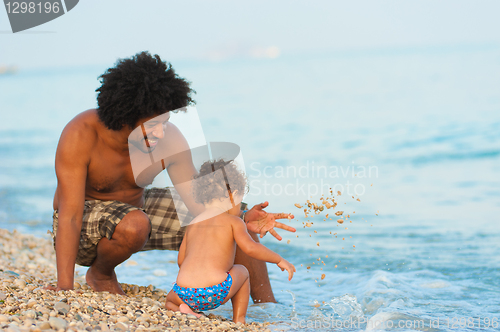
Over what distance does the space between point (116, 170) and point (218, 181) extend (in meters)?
0.74

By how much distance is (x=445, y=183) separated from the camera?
902 centimetres

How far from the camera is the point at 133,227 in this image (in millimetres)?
3062

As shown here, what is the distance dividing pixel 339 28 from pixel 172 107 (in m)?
27.2

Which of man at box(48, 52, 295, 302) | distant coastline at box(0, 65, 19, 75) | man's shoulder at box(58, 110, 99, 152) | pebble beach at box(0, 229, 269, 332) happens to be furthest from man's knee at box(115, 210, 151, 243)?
distant coastline at box(0, 65, 19, 75)

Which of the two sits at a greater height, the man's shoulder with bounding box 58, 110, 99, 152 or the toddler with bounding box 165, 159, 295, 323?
the man's shoulder with bounding box 58, 110, 99, 152

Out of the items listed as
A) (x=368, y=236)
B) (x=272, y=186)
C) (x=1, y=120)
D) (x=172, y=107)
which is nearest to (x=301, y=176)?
(x=272, y=186)

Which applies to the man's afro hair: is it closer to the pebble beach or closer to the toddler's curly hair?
the toddler's curly hair

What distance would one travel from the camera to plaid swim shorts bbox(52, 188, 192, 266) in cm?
315

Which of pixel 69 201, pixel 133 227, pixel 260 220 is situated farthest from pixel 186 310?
pixel 69 201

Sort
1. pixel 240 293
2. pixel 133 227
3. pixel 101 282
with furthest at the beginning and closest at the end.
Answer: pixel 101 282
pixel 133 227
pixel 240 293

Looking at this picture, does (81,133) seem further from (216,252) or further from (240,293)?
(240,293)

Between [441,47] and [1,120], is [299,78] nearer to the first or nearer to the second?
[441,47]

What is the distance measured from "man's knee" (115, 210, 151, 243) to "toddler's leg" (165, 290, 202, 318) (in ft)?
1.46

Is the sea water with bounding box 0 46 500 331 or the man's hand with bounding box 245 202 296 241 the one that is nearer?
the man's hand with bounding box 245 202 296 241
